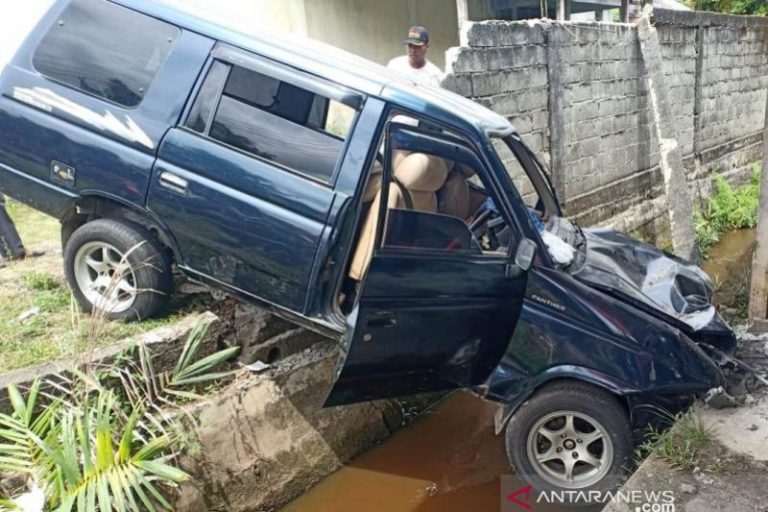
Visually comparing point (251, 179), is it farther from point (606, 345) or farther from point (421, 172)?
point (606, 345)

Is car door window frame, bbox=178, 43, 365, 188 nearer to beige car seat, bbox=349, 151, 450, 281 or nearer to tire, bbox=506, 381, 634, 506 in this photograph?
beige car seat, bbox=349, 151, 450, 281

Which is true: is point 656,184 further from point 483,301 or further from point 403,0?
point 483,301

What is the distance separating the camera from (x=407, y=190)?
3285mm

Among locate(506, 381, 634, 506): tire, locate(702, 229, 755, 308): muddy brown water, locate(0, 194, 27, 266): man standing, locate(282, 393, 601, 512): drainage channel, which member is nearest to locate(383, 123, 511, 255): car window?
locate(506, 381, 634, 506): tire

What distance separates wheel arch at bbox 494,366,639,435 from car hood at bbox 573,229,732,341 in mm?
464

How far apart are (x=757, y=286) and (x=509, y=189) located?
8.44ft

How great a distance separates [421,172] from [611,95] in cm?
537

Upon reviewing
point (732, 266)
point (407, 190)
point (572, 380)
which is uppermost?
point (407, 190)

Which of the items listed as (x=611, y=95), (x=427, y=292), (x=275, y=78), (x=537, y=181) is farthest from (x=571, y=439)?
(x=611, y=95)

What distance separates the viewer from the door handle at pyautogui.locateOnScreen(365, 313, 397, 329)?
10.3ft

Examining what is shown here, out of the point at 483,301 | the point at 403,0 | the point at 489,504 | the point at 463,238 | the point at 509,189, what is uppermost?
the point at 403,0

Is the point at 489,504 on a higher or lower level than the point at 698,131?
lower

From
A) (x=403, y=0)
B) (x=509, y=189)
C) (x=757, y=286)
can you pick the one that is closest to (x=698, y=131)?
(x=403, y=0)

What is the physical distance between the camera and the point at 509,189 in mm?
3340
